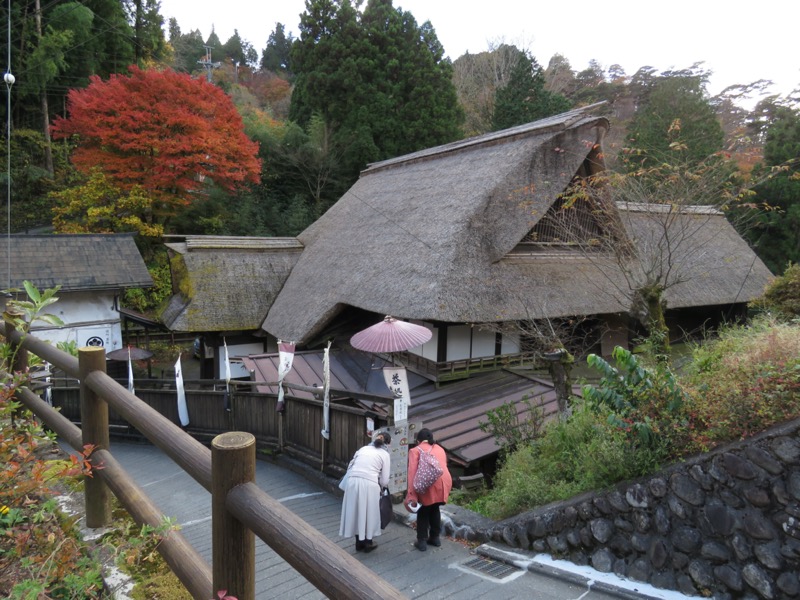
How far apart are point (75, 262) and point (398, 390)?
11.6 meters

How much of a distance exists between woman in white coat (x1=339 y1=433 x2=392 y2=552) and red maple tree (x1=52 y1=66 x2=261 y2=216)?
14457 mm

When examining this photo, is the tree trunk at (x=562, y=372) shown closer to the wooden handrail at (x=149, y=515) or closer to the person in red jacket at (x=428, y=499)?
the person in red jacket at (x=428, y=499)

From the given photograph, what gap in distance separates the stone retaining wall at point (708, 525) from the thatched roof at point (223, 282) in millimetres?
11106

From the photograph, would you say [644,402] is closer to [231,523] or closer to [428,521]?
[428,521]

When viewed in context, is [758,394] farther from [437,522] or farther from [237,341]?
[237,341]

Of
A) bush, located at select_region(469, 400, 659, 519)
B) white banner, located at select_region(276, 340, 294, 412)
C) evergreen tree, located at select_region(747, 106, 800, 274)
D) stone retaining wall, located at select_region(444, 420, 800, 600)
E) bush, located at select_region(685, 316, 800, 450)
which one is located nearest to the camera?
stone retaining wall, located at select_region(444, 420, 800, 600)

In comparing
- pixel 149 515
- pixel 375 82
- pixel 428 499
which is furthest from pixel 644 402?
pixel 375 82

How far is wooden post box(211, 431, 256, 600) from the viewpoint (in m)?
1.11

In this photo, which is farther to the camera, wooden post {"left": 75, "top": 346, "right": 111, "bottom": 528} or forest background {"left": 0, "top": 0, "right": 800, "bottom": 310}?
forest background {"left": 0, "top": 0, "right": 800, "bottom": 310}

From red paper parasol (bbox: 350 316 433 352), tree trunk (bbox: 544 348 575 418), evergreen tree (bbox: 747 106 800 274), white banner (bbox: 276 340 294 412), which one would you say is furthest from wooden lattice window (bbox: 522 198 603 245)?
evergreen tree (bbox: 747 106 800 274)

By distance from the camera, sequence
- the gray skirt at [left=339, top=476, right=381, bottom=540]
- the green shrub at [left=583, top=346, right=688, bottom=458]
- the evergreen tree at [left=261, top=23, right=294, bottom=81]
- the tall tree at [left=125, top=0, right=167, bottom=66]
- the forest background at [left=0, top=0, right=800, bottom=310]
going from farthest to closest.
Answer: the evergreen tree at [left=261, top=23, right=294, bottom=81] < the tall tree at [left=125, top=0, right=167, bottom=66] < the forest background at [left=0, top=0, right=800, bottom=310] < the gray skirt at [left=339, top=476, right=381, bottom=540] < the green shrub at [left=583, top=346, right=688, bottom=458]

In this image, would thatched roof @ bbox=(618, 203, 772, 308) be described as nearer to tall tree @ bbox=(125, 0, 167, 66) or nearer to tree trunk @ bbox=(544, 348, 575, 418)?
tree trunk @ bbox=(544, 348, 575, 418)

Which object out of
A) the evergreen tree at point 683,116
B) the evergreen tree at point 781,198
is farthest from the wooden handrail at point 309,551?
the evergreen tree at point 781,198

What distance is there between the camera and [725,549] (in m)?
3.40
